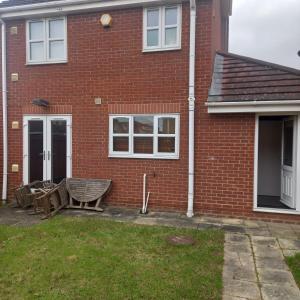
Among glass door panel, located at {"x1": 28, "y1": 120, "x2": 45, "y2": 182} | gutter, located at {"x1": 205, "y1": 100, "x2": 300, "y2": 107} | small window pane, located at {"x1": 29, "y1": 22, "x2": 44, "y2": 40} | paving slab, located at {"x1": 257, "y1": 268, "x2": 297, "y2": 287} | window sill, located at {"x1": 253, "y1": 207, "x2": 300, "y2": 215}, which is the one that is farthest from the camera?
glass door panel, located at {"x1": 28, "y1": 120, "x2": 45, "y2": 182}

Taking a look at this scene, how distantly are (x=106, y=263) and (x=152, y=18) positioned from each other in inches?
236

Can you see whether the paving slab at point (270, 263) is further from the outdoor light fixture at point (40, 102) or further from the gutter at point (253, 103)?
the outdoor light fixture at point (40, 102)

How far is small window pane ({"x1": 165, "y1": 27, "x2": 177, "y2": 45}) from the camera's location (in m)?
7.37

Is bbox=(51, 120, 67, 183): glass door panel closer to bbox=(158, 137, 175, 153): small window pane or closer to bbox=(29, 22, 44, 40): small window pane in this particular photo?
bbox=(29, 22, 44, 40): small window pane

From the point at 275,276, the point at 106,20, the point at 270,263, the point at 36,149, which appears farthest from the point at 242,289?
the point at 106,20

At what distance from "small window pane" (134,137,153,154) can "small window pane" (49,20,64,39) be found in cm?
362

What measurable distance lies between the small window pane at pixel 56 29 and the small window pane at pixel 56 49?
0.56 ft

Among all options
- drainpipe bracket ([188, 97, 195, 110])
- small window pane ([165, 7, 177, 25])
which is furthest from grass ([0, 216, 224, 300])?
small window pane ([165, 7, 177, 25])

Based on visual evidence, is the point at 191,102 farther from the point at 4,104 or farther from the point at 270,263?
the point at 4,104

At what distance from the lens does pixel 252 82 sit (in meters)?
6.87

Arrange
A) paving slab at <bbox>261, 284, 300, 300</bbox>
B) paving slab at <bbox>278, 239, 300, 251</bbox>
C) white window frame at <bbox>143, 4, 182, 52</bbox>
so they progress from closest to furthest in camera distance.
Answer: paving slab at <bbox>261, 284, 300, 300</bbox> → paving slab at <bbox>278, 239, 300, 251</bbox> → white window frame at <bbox>143, 4, 182, 52</bbox>

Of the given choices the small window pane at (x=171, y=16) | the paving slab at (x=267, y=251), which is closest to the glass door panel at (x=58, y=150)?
the small window pane at (x=171, y=16)

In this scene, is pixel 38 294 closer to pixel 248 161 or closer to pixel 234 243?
pixel 234 243

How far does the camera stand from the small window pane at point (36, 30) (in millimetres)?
8188
